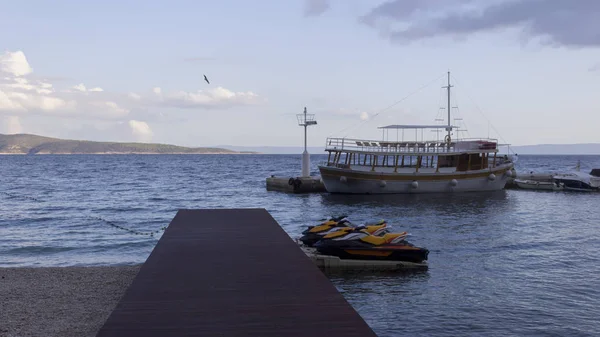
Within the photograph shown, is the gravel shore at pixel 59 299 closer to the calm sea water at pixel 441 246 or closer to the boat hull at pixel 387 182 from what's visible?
the calm sea water at pixel 441 246

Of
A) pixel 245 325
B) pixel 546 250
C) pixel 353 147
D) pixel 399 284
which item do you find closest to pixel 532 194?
pixel 353 147

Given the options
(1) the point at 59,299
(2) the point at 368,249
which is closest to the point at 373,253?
(2) the point at 368,249

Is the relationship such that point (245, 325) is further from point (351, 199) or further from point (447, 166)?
point (447, 166)

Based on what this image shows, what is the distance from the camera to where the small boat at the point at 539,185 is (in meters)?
59.6

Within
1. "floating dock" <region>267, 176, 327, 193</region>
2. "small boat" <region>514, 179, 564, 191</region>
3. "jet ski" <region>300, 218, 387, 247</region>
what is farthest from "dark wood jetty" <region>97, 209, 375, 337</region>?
"small boat" <region>514, 179, 564, 191</region>

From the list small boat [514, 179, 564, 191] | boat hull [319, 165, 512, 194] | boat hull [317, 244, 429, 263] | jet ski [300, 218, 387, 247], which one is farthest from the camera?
small boat [514, 179, 564, 191]

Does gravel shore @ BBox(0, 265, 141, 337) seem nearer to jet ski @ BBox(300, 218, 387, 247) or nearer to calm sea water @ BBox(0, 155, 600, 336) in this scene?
calm sea water @ BBox(0, 155, 600, 336)

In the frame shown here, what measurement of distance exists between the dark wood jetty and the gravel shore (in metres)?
1.31

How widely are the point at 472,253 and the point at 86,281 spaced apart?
557 inches

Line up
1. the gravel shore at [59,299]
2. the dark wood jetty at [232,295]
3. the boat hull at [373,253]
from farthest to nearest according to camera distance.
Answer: the boat hull at [373,253], the gravel shore at [59,299], the dark wood jetty at [232,295]

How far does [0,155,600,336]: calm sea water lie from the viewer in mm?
14102

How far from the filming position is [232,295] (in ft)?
34.1

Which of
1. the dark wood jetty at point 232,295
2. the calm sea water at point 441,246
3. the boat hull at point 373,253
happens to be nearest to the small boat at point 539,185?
the calm sea water at point 441,246

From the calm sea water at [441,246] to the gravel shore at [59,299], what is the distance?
4.35 m
